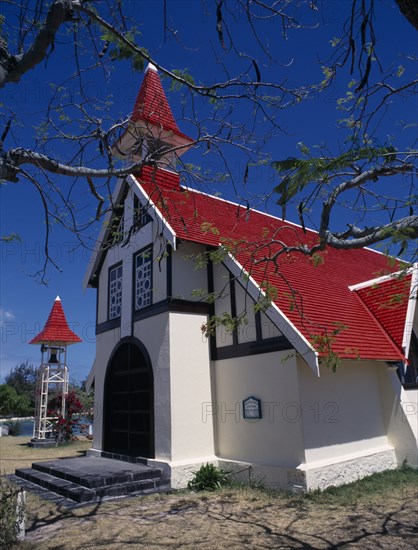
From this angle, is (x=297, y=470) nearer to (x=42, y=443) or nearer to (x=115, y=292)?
(x=115, y=292)

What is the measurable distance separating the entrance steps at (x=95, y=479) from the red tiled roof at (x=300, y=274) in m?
4.88

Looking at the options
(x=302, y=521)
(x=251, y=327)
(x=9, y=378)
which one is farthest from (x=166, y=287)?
(x=9, y=378)

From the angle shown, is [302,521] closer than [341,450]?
Yes

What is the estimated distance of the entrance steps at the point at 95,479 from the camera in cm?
897

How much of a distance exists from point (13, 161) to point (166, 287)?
6.62 meters

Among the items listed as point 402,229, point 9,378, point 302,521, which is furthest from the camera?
point 9,378

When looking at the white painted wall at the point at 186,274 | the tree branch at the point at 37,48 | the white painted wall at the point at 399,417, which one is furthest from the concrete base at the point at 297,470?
the tree branch at the point at 37,48

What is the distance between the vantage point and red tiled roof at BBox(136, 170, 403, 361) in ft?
30.9

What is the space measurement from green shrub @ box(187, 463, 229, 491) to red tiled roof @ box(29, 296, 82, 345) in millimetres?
12097

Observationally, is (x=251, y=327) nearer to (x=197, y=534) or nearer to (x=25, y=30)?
(x=197, y=534)

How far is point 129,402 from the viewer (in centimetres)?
1226

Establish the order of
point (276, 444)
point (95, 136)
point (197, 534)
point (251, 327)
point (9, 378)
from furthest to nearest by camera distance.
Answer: point (9, 378), point (251, 327), point (276, 444), point (197, 534), point (95, 136)

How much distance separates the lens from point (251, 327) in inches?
408

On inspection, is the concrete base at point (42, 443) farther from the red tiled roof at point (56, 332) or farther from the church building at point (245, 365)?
the church building at point (245, 365)
